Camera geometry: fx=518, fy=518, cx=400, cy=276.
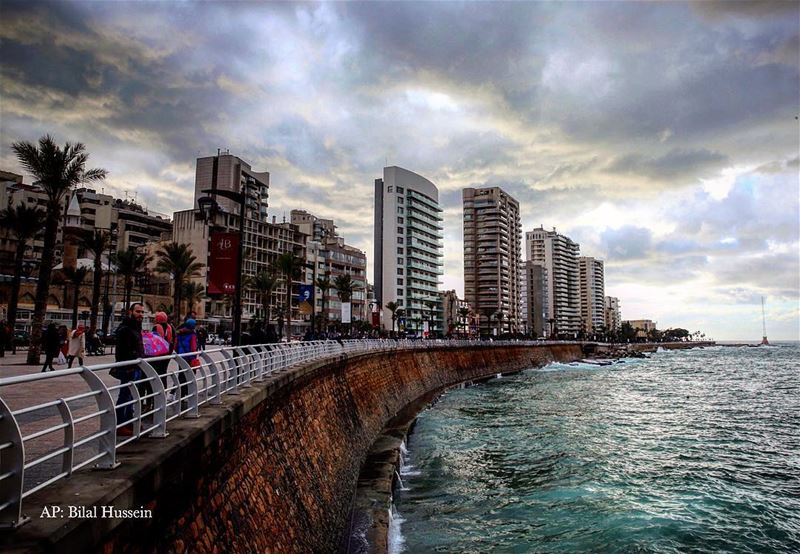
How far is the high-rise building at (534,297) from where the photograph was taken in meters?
181

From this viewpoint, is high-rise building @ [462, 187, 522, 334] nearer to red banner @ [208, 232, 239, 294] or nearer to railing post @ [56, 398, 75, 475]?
red banner @ [208, 232, 239, 294]

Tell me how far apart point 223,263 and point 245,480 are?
7.49 meters

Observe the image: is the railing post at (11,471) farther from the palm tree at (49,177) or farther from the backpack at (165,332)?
the palm tree at (49,177)

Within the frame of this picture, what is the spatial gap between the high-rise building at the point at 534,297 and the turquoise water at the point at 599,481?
488ft

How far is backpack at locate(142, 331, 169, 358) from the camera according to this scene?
25.1 ft

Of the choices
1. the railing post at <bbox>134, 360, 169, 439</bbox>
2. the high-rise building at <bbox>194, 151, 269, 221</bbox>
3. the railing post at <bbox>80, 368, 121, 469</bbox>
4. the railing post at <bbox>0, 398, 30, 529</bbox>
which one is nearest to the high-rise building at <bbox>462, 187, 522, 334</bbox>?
the high-rise building at <bbox>194, 151, 269, 221</bbox>

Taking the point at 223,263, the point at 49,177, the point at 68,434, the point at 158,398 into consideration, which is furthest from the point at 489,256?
the point at 68,434

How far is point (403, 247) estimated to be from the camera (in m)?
111

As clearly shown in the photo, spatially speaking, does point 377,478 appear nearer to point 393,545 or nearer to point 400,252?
point 393,545

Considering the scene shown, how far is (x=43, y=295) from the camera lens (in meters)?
23.3

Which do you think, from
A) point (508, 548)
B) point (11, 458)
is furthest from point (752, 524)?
point (11, 458)

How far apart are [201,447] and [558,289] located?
198521mm

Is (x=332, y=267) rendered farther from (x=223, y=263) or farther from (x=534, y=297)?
(x=534, y=297)

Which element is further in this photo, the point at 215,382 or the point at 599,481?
the point at 599,481
